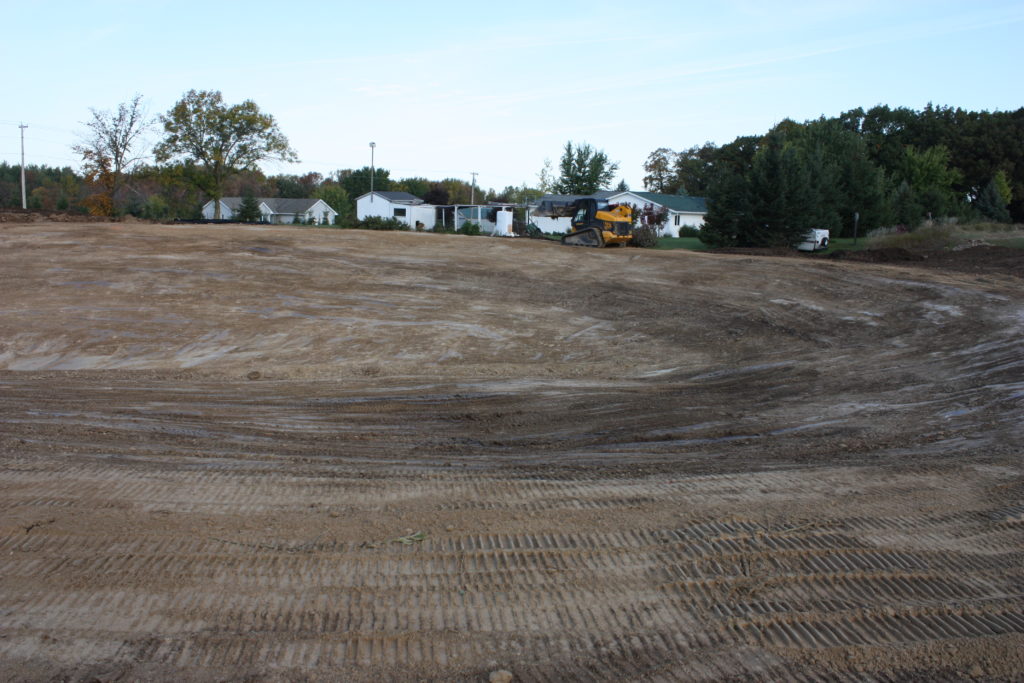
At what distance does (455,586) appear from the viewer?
4.64 meters

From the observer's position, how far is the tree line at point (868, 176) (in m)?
38.7

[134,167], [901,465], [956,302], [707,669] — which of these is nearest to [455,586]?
[707,669]

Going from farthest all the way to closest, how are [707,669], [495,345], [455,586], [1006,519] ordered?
[495,345], [1006,519], [455,586], [707,669]

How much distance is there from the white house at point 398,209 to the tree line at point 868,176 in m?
26.5

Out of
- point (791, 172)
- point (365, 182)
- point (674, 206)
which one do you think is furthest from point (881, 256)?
point (365, 182)

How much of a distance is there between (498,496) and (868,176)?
49.4 meters

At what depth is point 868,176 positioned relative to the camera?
48.2m

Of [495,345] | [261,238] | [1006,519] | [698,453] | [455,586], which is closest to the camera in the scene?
[455,586]

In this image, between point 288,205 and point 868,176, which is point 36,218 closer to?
point 868,176

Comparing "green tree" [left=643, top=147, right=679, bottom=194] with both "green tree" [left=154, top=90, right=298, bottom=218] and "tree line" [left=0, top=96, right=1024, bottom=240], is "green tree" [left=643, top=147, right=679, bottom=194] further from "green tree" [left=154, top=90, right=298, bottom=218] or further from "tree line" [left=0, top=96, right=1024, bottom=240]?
"green tree" [left=154, top=90, right=298, bottom=218]

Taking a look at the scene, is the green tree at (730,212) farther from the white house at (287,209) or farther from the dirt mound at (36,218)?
→ the white house at (287,209)

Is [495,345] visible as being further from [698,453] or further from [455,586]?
[455,586]

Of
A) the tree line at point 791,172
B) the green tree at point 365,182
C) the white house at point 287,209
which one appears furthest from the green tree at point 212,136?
the green tree at point 365,182

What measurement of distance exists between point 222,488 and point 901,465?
629cm
